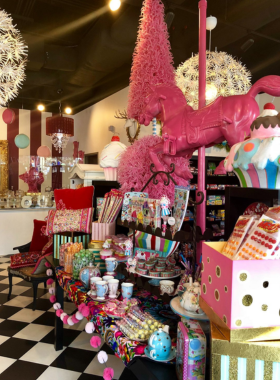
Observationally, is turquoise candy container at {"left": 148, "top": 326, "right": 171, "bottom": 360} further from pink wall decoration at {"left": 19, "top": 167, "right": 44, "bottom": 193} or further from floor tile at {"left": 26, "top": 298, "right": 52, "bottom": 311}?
pink wall decoration at {"left": 19, "top": 167, "right": 44, "bottom": 193}

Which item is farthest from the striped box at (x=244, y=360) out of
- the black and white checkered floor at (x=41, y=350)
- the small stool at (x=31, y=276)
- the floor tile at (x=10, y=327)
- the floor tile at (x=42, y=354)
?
the small stool at (x=31, y=276)

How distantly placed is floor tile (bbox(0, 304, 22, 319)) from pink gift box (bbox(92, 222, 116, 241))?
1587 millimetres

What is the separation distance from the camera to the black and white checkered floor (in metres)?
2.27

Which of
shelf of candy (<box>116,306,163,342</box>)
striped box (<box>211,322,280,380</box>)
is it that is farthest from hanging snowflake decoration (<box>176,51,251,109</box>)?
striped box (<box>211,322,280,380</box>)

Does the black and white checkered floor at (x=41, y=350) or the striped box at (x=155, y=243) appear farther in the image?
the black and white checkered floor at (x=41, y=350)

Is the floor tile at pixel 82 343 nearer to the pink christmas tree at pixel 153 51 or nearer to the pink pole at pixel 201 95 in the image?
the pink pole at pixel 201 95

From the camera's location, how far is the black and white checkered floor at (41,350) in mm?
2268

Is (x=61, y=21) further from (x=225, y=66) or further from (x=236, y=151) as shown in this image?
(x=236, y=151)

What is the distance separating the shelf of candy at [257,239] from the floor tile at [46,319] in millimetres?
2724

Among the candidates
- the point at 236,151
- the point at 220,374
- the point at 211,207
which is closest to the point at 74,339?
the point at 220,374

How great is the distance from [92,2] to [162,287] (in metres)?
3.88

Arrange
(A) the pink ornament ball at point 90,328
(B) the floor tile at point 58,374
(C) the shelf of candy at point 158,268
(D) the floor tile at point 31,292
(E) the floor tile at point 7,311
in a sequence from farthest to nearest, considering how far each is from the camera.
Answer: (D) the floor tile at point 31,292 → (E) the floor tile at point 7,311 → (B) the floor tile at point 58,374 → (C) the shelf of candy at point 158,268 → (A) the pink ornament ball at point 90,328

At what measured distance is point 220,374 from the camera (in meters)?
0.83

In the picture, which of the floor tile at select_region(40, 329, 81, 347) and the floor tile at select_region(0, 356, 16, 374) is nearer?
the floor tile at select_region(0, 356, 16, 374)
